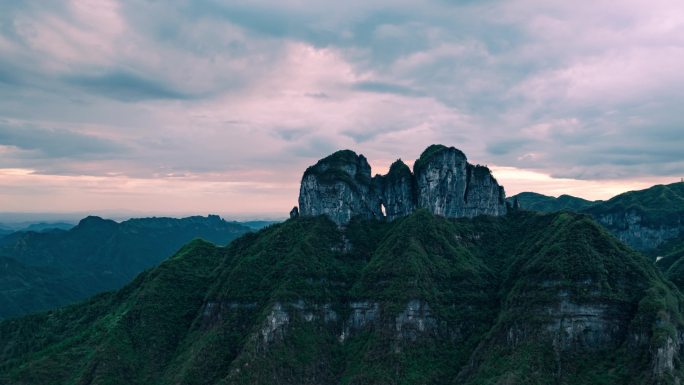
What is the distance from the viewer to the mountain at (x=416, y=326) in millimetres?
148250

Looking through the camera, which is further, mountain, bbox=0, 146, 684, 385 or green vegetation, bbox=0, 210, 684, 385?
green vegetation, bbox=0, 210, 684, 385

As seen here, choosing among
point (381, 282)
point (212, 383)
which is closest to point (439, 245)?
point (381, 282)

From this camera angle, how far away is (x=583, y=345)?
15100cm

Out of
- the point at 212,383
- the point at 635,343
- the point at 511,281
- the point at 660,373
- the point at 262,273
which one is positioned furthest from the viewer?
the point at 262,273

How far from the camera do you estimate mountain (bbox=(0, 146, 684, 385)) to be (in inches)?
5837

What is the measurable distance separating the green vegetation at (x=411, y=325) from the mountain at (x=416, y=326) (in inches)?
16.5

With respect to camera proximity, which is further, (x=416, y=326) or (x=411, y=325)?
(x=416, y=326)

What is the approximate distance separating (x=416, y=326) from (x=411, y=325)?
1.70m

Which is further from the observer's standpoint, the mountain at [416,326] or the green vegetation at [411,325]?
the green vegetation at [411,325]

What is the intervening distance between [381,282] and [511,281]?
4375 centimetres

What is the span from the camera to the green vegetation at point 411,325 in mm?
149250

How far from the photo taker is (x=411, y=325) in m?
173

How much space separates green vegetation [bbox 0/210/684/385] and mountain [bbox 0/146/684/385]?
0.42 meters

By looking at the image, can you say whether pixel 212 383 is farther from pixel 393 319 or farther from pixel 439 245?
pixel 439 245
